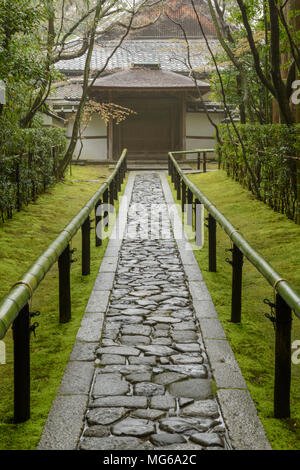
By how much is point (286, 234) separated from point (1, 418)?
6.52 metres

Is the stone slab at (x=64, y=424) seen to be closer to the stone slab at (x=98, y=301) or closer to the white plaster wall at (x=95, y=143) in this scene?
the stone slab at (x=98, y=301)

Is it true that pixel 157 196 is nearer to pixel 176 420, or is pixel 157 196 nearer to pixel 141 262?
pixel 141 262

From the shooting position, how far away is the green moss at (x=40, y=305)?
11.6 ft

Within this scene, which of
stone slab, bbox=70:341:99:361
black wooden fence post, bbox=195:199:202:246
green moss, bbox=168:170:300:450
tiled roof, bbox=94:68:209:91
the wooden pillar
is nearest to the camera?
green moss, bbox=168:170:300:450

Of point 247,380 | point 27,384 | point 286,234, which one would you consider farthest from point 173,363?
point 286,234

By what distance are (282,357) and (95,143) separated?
884 inches

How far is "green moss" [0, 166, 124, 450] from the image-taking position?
354 cm

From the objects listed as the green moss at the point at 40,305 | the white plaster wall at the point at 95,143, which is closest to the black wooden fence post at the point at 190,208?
the green moss at the point at 40,305

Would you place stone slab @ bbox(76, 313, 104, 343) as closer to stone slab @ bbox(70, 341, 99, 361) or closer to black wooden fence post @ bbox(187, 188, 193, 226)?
stone slab @ bbox(70, 341, 99, 361)

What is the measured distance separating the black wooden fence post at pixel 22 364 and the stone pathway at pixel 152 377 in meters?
0.19

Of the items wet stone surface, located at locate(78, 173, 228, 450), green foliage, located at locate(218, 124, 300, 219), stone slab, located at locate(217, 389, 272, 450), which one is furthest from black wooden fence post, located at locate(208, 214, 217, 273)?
stone slab, located at locate(217, 389, 272, 450)

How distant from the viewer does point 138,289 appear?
6.58 metres

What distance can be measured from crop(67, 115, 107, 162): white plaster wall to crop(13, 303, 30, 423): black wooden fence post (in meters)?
21.9

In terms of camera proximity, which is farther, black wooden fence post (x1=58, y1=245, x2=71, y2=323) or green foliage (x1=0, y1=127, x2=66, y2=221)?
green foliage (x1=0, y1=127, x2=66, y2=221)
